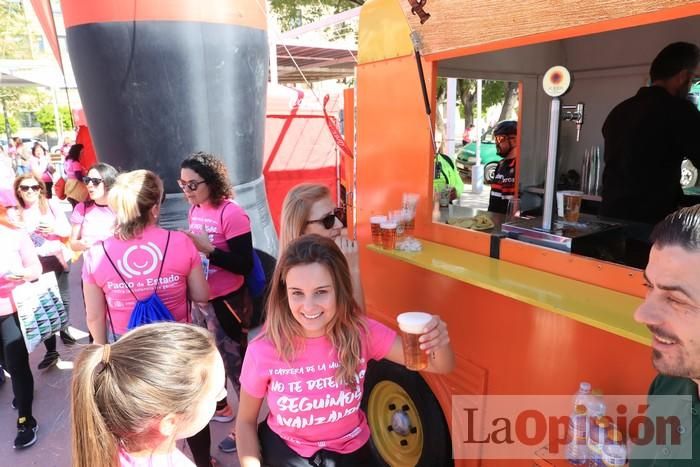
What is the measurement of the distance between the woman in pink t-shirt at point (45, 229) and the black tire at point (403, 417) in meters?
3.04

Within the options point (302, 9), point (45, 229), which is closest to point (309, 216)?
point (45, 229)

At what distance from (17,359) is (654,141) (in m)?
4.31

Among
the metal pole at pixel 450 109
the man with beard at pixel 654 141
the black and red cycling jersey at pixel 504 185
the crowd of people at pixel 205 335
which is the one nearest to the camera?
the crowd of people at pixel 205 335

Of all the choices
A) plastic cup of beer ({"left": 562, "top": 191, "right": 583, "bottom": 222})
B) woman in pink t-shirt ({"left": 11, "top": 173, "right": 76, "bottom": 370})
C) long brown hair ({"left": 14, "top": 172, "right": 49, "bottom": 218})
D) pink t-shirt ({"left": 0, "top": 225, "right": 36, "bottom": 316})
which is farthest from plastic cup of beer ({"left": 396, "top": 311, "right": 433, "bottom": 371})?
long brown hair ({"left": 14, "top": 172, "right": 49, "bottom": 218})

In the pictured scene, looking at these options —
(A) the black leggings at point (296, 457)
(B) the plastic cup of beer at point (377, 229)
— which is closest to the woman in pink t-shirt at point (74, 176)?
(B) the plastic cup of beer at point (377, 229)

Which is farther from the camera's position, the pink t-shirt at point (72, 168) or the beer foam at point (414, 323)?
the pink t-shirt at point (72, 168)

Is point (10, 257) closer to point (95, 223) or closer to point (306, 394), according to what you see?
point (95, 223)

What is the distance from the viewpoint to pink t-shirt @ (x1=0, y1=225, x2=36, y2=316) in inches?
124

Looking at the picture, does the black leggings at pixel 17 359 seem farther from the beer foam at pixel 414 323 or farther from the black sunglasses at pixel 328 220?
the beer foam at pixel 414 323

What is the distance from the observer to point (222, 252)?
299cm

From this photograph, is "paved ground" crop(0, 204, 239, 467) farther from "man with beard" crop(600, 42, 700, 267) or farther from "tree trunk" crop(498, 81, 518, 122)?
"tree trunk" crop(498, 81, 518, 122)

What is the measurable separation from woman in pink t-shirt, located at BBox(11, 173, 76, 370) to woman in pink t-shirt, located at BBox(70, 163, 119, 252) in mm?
443

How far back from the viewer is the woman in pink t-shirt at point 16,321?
3.16 metres

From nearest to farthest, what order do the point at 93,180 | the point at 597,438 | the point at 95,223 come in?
the point at 597,438
the point at 93,180
the point at 95,223
